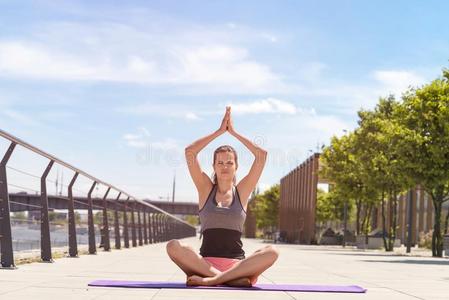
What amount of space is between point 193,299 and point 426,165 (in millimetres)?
19472

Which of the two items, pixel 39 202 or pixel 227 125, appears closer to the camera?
pixel 227 125

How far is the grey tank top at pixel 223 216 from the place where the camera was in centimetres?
680

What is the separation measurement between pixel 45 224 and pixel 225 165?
16.0ft

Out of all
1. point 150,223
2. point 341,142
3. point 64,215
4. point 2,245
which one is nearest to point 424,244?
point 341,142

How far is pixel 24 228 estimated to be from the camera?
11.3 metres

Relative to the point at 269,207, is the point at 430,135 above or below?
above

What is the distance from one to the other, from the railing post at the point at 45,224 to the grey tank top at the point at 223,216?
15.4ft

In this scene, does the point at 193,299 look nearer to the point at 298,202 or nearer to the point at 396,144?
the point at 396,144

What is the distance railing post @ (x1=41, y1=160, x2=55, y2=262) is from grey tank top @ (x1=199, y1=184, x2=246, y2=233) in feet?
15.4

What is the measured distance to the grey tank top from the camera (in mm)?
6797

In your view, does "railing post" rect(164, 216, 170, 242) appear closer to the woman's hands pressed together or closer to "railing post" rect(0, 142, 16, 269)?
"railing post" rect(0, 142, 16, 269)

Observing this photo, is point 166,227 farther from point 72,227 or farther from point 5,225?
point 5,225

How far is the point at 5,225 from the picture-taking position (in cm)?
881

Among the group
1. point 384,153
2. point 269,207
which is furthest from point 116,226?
point 269,207
